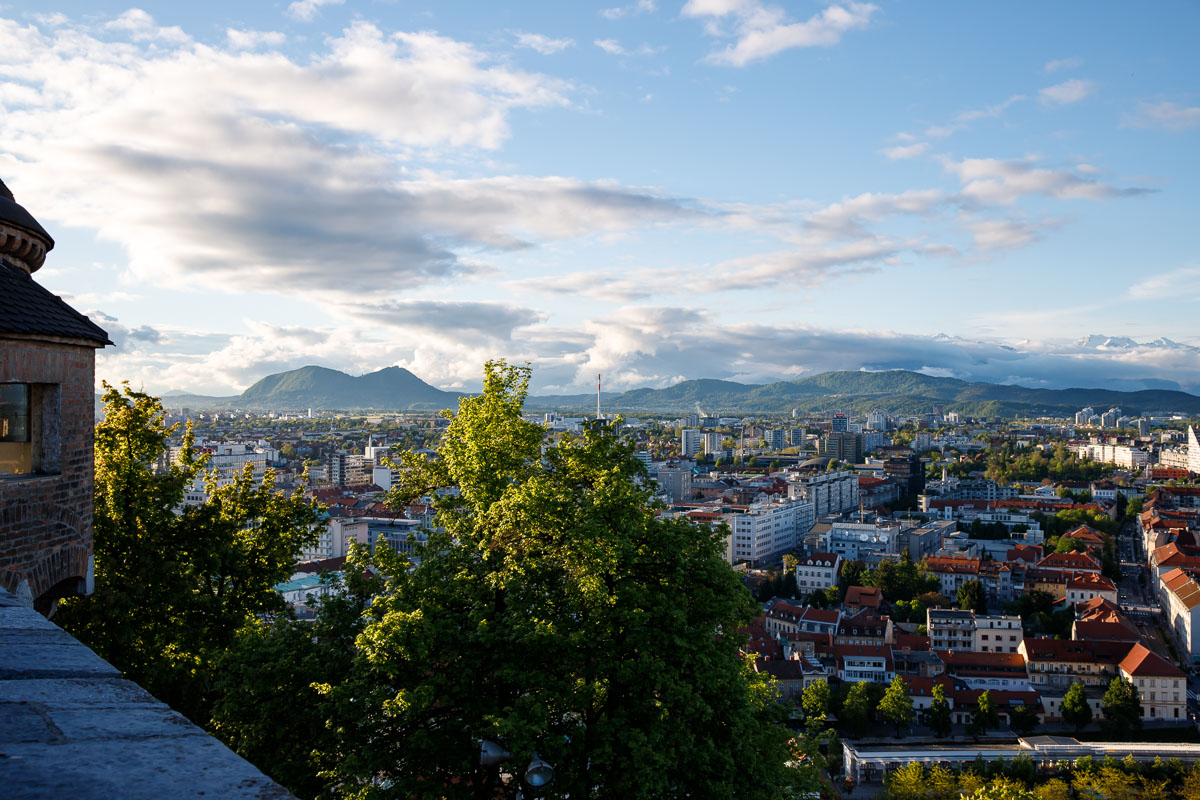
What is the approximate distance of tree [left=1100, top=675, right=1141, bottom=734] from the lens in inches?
1537

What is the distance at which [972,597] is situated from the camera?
5525cm

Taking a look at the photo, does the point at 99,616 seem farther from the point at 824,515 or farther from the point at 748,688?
the point at 824,515

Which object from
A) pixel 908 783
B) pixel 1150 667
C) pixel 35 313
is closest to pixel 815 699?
pixel 908 783

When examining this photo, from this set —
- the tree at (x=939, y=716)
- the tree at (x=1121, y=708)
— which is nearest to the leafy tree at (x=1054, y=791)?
the tree at (x=939, y=716)

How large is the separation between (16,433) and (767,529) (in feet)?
256

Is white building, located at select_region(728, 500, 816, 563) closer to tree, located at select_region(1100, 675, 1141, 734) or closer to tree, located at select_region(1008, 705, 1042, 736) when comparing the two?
tree, located at select_region(1008, 705, 1042, 736)

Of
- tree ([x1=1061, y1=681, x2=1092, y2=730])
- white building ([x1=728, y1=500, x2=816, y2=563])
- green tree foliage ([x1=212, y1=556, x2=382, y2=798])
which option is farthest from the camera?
white building ([x1=728, y1=500, x2=816, y2=563])

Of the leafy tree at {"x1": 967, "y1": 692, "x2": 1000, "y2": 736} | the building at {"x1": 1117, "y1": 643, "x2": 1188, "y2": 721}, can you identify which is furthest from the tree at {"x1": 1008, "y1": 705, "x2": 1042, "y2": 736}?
the building at {"x1": 1117, "y1": 643, "x2": 1188, "y2": 721}

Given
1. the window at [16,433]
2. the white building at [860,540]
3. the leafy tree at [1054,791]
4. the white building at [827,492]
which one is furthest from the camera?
the white building at [827,492]

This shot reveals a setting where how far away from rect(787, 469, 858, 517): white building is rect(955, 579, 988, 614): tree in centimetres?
3633

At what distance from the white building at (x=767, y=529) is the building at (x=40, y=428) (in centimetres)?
6917

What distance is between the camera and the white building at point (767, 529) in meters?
78.0

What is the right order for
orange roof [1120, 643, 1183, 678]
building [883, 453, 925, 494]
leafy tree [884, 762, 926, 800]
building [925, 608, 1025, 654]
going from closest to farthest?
Answer: leafy tree [884, 762, 926, 800] < orange roof [1120, 643, 1183, 678] < building [925, 608, 1025, 654] < building [883, 453, 925, 494]

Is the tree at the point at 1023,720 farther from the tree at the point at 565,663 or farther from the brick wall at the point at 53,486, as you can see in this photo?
the brick wall at the point at 53,486
